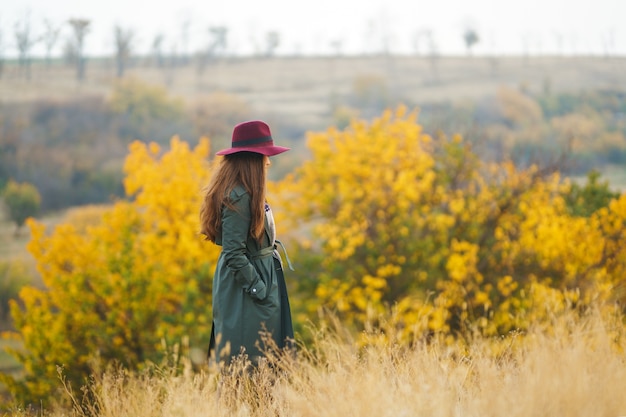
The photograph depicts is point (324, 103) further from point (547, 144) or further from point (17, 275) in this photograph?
point (17, 275)

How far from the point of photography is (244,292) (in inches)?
146

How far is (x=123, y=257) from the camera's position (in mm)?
11812

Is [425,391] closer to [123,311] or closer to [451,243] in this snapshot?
[451,243]

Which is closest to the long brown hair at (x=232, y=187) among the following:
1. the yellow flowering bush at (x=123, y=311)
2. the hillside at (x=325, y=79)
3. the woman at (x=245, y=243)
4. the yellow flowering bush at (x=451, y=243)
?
the woman at (x=245, y=243)

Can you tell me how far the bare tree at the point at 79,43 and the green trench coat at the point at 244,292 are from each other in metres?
59.7

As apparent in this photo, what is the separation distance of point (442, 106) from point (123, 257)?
55.2 metres

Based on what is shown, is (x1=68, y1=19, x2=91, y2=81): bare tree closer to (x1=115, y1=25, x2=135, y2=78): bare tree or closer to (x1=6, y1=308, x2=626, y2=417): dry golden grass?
(x1=115, y1=25, x2=135, y2=78): bare tree

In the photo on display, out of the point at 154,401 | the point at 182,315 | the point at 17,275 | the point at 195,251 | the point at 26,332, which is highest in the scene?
the point at 154,401

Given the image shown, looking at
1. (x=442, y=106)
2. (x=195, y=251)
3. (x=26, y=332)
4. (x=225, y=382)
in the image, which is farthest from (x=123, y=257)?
(x=442, y=106)

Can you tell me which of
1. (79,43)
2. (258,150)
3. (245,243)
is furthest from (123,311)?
(79,43)

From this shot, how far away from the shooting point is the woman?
358 cm

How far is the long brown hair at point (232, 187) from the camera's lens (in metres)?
3.60

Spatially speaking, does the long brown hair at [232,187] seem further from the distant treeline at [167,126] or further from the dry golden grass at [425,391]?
the distant treeline at [167,126]

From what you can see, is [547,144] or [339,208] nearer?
[339,208]
